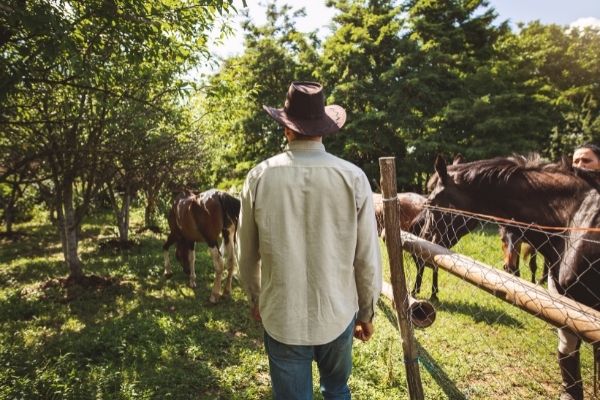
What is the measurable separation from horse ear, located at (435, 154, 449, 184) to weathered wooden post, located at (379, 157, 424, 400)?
149cm

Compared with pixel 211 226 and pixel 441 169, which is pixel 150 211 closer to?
pixel 211 226

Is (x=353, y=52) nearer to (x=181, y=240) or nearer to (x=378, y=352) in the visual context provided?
(x=181, y=240)

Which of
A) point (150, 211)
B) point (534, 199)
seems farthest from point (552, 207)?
point (150, 211)

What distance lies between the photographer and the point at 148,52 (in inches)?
159

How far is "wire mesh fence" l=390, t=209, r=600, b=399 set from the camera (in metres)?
2.07

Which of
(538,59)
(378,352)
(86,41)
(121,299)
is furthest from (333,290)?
(538,59)

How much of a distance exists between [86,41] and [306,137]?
12.0 ft

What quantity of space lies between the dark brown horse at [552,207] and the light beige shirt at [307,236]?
1.81m

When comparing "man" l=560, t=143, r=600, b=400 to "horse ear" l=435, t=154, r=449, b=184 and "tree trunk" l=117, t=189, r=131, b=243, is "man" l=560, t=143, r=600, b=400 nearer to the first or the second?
"horse ear" l=435, t=154, r=449, b=184

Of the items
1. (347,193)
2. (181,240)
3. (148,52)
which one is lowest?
(181,240)

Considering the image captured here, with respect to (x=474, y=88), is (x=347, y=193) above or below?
below

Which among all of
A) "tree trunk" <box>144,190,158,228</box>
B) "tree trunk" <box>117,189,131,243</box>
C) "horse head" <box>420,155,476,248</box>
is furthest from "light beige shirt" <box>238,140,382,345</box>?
"tree trunk" <box>144,190,158,228</box>

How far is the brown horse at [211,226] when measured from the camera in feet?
22.0

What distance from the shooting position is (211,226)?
22.2 ft
